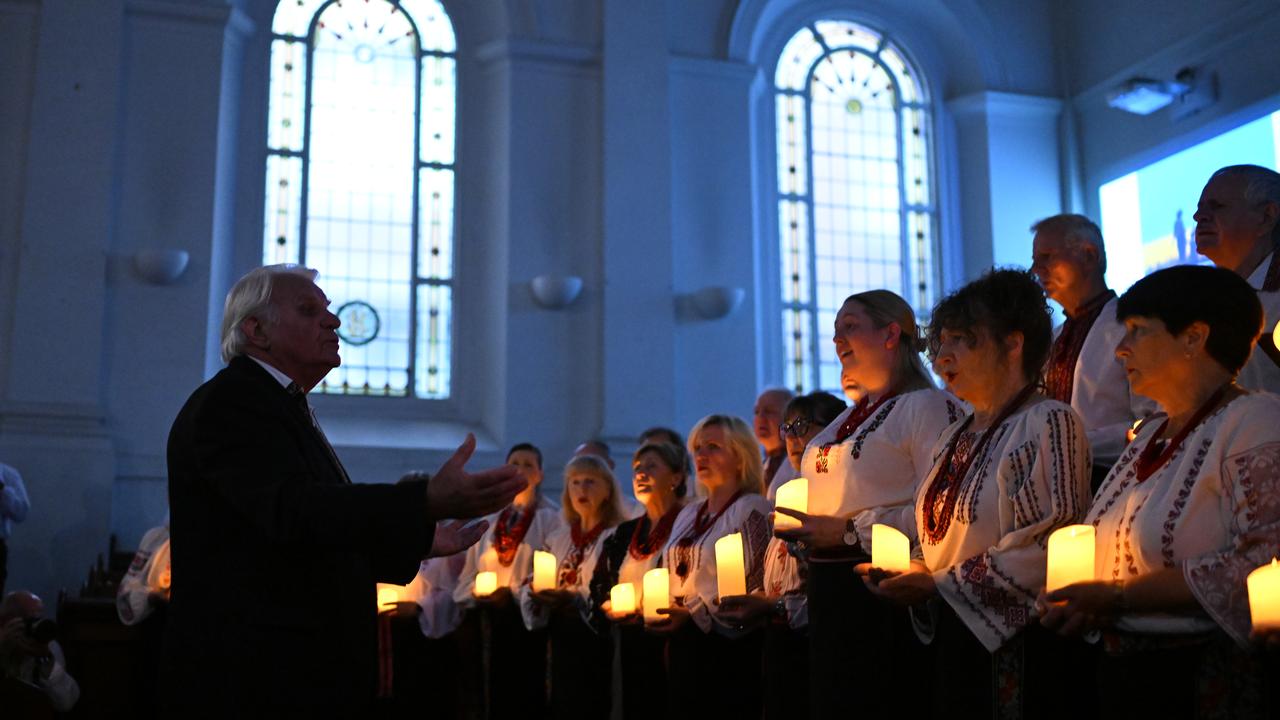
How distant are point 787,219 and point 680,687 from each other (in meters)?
6.27

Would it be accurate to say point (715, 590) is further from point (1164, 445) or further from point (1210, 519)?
point (1210, 519)

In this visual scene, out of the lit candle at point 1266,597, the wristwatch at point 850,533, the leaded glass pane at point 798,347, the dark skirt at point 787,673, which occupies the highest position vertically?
the leaded glass pane at point 798,347

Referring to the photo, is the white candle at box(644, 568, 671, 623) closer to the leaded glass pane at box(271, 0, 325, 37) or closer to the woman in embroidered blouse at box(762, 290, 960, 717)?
the woman in embroidered blouse at box(762, 290, 960, 717)

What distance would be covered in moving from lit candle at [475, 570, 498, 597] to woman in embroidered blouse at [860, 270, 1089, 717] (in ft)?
10.7

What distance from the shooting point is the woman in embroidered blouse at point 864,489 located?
3.45 meters

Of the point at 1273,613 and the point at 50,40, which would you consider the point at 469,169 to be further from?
the point at 1273,613

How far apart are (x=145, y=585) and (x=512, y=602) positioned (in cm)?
197

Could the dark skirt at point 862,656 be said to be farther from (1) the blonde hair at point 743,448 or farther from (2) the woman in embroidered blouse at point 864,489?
(1) the blonde hair at point 743,448

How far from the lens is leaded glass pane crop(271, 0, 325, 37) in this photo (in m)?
9.96

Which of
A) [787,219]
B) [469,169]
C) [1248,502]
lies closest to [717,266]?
[787,219]

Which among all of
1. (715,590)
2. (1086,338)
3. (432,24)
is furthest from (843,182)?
(1086,338)

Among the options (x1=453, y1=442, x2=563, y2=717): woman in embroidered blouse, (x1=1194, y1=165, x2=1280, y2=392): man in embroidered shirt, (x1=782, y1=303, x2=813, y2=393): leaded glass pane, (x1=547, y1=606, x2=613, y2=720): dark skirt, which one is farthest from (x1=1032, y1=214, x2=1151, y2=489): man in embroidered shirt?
(x1=782, y1=303, x2=813, y2=393): leaded glass pane

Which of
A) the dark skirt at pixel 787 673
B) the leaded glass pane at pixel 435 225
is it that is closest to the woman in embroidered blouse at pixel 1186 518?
the dark skirt at pixel 787 673

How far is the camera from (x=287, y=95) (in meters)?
9.91
